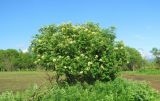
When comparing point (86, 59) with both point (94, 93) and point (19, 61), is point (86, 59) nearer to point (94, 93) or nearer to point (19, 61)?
point (94, 93)

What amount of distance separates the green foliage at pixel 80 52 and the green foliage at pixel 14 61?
74.2 metres

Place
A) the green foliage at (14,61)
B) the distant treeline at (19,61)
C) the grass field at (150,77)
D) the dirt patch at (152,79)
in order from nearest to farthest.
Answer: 1. the dirt patch at (152,79)
2. the grass field at (150,77)
3. the distant treeline at (19,61)
4. the green foliage at (14,61)

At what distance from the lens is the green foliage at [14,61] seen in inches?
3514

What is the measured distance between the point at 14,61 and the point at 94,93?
80.3 meters

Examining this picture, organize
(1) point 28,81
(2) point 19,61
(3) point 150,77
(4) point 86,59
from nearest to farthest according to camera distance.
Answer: (4) point 86,59
(1) point 28,81
(3) point 150,77
(2) point 19,61

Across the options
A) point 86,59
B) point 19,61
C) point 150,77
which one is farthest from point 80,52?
point 19,61

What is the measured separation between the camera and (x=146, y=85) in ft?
45.2

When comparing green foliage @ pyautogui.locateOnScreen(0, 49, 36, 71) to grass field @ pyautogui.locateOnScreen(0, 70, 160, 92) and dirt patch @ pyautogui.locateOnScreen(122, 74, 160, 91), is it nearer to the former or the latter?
grass field @ pyautogui.locateOnScreen(0, 70, 160, 92)

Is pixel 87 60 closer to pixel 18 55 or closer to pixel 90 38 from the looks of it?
pixel 90 38

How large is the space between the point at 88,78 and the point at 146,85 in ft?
6.62

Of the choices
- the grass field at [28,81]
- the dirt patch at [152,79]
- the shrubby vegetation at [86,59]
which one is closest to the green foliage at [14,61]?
the grass field at [28,81]

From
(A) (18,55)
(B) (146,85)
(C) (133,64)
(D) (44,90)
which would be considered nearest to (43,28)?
(D) (44,90)

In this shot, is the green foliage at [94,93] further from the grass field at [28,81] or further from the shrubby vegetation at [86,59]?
the grass field at [28,81]

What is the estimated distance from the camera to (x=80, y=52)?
13.1 m
